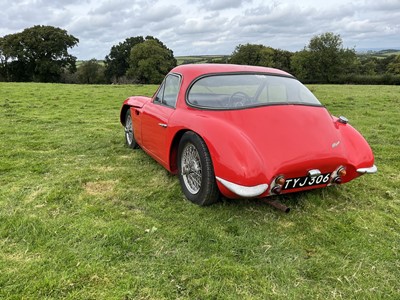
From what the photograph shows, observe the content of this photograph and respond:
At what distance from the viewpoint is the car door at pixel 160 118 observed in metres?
4.12

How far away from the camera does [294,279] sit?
243cm

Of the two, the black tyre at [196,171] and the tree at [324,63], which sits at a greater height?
the tree at [324,63]

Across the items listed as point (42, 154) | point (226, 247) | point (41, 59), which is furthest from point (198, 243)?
point (41, 59)

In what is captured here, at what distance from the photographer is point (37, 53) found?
149 ft

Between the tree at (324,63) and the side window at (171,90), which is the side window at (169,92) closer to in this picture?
the side window at (171,90)

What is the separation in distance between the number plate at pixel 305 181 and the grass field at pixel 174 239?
1.14ft

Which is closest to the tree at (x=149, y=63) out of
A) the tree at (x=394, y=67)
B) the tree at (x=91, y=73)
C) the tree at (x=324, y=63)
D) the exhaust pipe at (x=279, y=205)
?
→ the tree at (x=91, y=73)

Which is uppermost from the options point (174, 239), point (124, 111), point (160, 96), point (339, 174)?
point (160, 96)

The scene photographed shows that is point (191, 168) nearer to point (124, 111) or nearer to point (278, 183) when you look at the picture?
point (278, 183)

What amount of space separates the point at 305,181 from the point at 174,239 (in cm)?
130

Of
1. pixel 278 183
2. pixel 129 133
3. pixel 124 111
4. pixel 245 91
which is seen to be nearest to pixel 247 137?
pixel 278 183

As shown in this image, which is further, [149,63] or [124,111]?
[149,63]

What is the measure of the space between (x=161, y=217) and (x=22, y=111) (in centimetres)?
852

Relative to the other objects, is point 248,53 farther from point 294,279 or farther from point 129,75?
point 294,279
